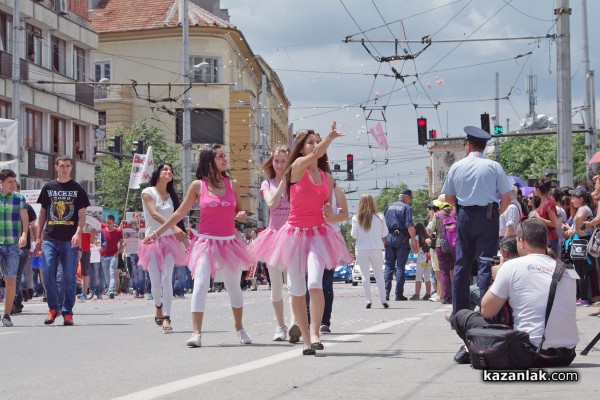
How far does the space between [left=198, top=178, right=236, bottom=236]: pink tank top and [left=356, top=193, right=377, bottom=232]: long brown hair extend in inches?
359

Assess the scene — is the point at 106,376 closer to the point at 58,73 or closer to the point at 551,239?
the point at 551,239

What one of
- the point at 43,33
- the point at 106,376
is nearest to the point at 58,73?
the point at 43,33

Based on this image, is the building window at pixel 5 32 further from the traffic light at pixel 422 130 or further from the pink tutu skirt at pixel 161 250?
the pink tutu skirt at pixel 161 250

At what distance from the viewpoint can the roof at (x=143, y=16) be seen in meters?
73.4

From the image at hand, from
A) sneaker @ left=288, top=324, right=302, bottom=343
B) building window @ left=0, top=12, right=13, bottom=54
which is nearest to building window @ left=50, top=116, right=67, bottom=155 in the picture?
building window @ left=0, top=12, right=13, bottom=54

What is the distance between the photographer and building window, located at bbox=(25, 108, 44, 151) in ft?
167

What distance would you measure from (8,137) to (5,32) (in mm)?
18150

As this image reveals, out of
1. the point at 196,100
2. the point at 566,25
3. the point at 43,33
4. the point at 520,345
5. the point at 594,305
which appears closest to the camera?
the point at 520,345

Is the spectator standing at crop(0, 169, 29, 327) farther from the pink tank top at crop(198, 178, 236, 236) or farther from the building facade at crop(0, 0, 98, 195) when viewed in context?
the building facade at crop(0, 0, 98, 195)

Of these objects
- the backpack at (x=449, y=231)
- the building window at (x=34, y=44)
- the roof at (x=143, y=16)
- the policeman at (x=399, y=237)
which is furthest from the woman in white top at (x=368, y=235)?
the roof at (x=143, y=16)

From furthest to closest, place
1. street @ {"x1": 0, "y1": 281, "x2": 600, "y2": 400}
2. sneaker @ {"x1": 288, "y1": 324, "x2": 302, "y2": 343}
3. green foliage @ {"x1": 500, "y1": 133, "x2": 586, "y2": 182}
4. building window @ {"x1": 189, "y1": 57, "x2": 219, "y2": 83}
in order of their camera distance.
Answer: green foliage @ {"x1": 500, "y1": 133, "x2": 586, "y2": 182} → building window @ {"x1": 189, "y1": 57, "x2": 219, "y2": 83} → sneaker @ {"x1": 288, "y1": 324, "x2": 302, "y2": 343} → street @ {"x1": 0, "y1": 281, "x2": 600, "y2": 400}

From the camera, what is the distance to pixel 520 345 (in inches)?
325

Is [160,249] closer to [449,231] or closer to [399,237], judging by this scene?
[449,231]

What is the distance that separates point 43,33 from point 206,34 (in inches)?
785
